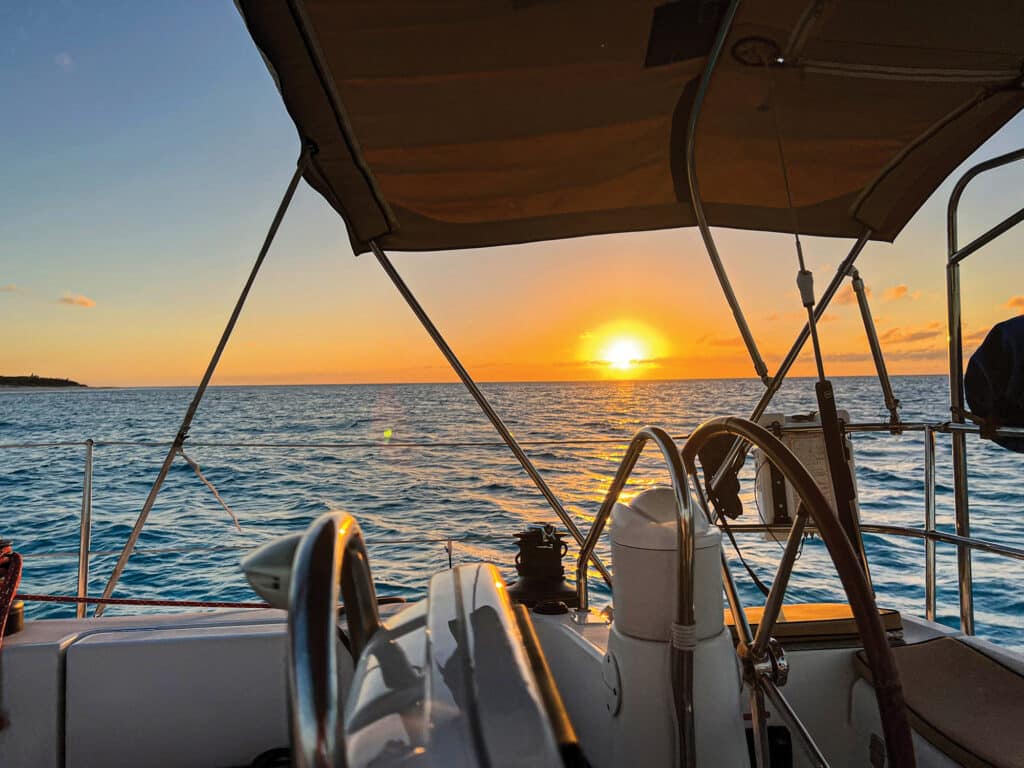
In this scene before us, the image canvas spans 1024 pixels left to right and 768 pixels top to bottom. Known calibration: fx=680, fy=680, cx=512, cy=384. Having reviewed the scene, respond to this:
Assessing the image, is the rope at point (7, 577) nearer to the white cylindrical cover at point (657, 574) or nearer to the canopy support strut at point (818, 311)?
the white cylindrical cover at point (657, 574)

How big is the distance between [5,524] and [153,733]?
8.16 m

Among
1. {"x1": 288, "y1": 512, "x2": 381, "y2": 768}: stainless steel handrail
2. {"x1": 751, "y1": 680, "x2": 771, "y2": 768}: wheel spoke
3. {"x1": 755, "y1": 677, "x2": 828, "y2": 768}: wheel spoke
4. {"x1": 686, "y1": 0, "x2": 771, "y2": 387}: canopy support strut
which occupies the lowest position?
{"x1": 751, "y1": 680, "x2": 771, "y2": 768}: wheel spoke

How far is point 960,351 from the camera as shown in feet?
6.93

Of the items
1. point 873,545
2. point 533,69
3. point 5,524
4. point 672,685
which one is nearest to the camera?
point 672,685

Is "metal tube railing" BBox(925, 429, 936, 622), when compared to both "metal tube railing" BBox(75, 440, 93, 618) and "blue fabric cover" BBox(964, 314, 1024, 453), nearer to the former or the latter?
"blue fabric cover" BBox(964, 314, 1024, 453)

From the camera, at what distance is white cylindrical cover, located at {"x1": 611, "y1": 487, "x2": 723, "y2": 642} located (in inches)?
40.7

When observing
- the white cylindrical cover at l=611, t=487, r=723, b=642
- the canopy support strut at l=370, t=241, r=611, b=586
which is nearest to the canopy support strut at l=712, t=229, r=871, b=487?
the canopy support strut at l=370, t=241, r=611, b=586

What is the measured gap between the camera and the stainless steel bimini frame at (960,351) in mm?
1957

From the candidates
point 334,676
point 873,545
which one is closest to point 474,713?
point 334,676

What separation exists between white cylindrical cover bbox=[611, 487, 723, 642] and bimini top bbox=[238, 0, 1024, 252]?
122cm

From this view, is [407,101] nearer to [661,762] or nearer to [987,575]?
[661,762]

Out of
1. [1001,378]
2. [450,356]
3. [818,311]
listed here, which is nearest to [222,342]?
[450,356]

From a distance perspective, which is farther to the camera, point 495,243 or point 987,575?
point 987,575

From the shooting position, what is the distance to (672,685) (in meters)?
1.00
